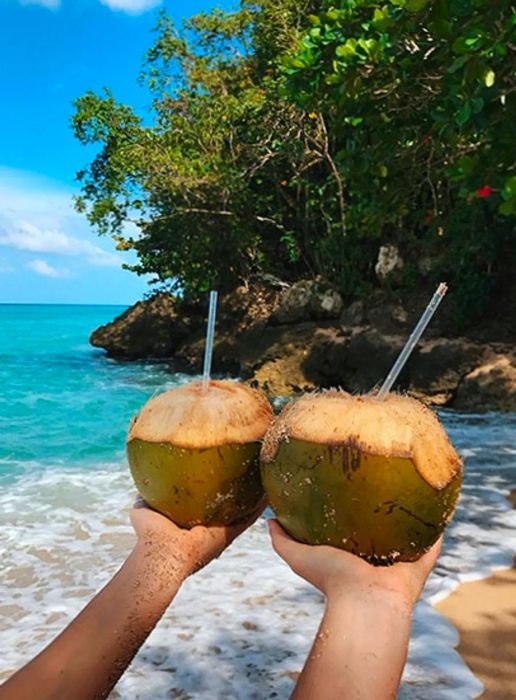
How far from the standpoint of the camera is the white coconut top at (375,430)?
3.26ft

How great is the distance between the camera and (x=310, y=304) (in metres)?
14.1

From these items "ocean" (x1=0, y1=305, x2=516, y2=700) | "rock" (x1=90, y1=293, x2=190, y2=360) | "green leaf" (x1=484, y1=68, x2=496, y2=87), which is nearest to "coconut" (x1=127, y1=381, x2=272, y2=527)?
"ocean" (x1=0, y1=305, x2=516, y2=700)

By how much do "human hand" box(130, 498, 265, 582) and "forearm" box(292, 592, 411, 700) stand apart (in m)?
0.30

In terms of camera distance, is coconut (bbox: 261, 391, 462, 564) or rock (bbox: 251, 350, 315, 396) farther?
rock (bbox: 251, 350, 315, 396)

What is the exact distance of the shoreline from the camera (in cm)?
297

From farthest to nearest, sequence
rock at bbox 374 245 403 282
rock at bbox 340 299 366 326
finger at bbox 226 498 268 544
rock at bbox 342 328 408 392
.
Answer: rock at bbox 374 245 403 282
rock at bbox 340 299 366 326
rock at bbox 342 328 408 392
finger at bbox 226 498 268 544

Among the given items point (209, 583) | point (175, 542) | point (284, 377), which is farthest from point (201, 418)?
point (284, 377)

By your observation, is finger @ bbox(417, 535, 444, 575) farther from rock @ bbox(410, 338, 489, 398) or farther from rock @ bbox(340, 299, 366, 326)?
rock @ bbox(340, 299, 366, 326)

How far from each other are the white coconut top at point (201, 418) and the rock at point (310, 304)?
12.7 metres

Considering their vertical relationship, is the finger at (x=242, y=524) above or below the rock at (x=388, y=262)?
below

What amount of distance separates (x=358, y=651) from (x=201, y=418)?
0.46 meters

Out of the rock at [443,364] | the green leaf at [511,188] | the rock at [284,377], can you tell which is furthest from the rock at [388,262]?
the green leaf at [511,188]

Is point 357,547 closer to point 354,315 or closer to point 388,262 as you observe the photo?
point 354,315

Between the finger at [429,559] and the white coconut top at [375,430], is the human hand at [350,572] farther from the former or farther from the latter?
the white coconut top at [375,430]
